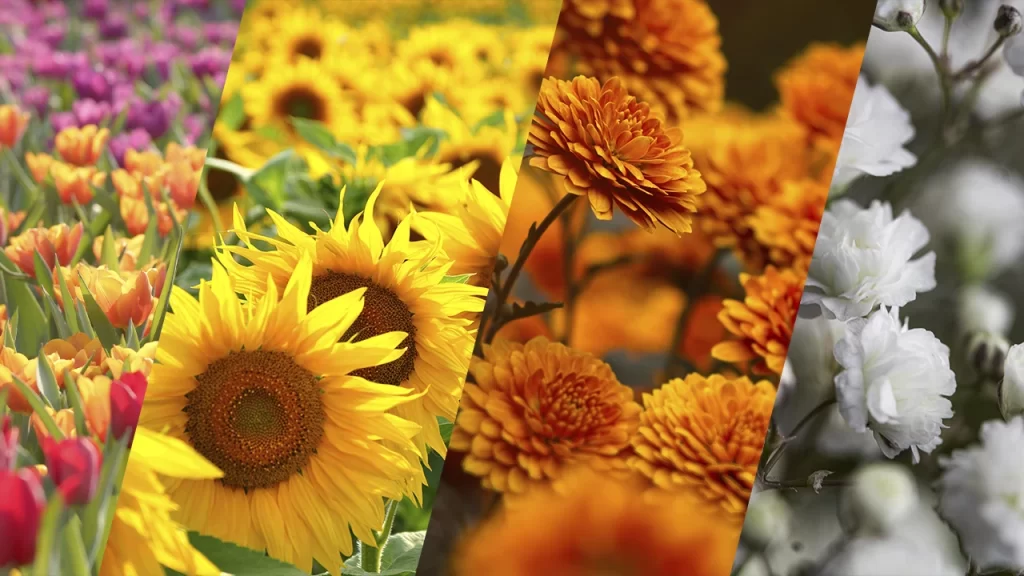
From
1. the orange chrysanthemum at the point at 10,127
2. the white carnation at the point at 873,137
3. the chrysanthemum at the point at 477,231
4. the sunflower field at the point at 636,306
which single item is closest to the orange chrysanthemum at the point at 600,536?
the sunflower field at the point at 636,306

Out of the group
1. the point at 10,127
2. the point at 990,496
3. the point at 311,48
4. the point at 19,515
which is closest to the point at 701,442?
the point at 990,496

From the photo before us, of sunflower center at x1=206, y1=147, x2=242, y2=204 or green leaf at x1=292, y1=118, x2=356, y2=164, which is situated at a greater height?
green leaf at x1=292, y1=118, x2=356, y2=164

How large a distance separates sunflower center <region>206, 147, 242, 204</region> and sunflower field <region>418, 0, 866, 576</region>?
22 cm

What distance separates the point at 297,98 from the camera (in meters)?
0.51

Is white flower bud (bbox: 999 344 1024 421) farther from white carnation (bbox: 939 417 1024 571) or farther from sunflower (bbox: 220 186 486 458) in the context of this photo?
sunflower (bbox: 220 186 486 458)

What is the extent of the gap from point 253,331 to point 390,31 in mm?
289

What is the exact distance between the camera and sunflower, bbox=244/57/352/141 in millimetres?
498

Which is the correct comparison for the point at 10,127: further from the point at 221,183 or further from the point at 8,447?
the point at 8,447

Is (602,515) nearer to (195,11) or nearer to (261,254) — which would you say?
(261,254)

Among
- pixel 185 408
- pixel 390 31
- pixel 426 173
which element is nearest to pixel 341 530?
pixel 185 408

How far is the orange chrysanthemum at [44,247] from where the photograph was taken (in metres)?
0.43

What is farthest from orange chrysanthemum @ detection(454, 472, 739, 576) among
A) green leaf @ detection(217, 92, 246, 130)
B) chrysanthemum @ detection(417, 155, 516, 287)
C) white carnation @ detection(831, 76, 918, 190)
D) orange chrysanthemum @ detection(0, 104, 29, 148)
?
orange chrysanthemum @ detection(0, 104, 29, 148)

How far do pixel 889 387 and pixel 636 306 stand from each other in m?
0.13

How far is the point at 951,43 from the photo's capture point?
477 mm
